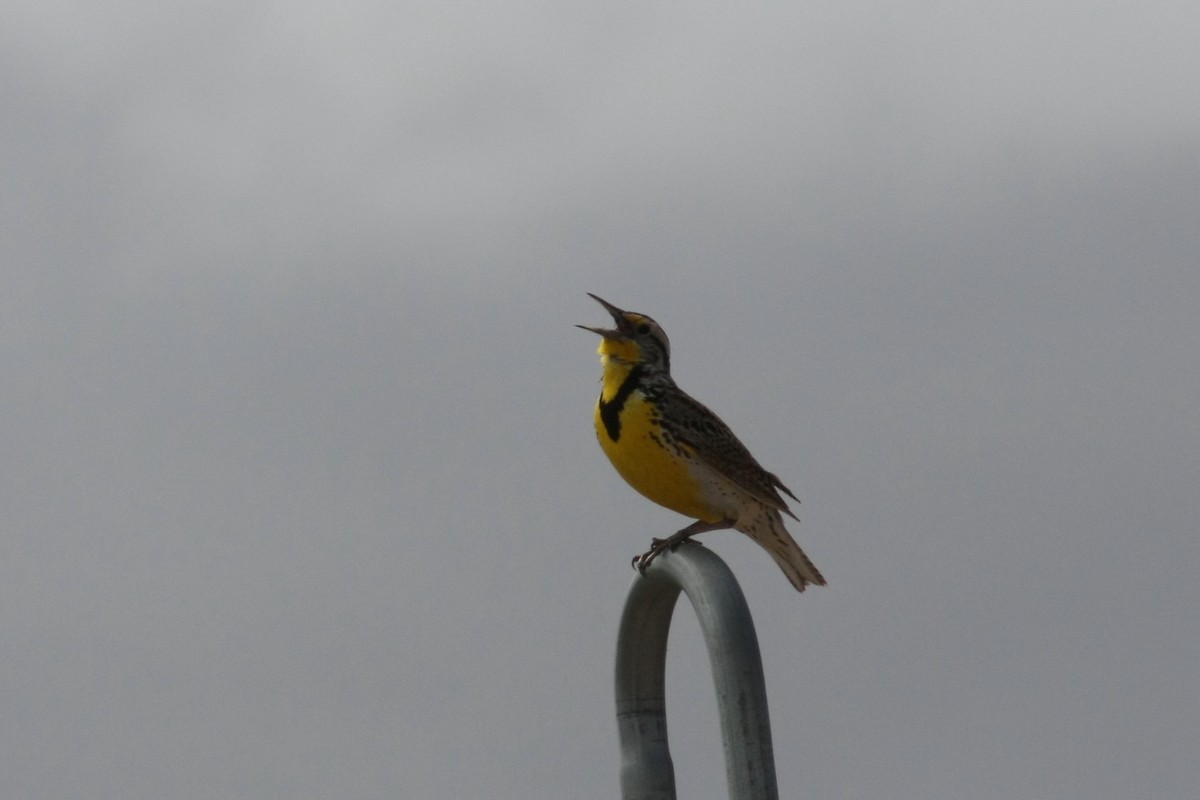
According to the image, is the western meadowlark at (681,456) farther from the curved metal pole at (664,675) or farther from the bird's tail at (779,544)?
the curved metal pole at (664,675)

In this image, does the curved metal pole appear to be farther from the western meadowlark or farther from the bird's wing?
the bird's wing

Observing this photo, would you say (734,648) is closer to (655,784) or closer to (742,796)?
(742,796)

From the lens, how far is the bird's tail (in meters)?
11.7

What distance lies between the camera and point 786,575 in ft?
38.5

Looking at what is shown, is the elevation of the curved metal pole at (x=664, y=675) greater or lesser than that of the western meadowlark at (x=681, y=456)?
lesser

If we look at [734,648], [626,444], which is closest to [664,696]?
[734,648]

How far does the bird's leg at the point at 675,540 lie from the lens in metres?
8.70

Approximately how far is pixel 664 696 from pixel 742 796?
1.74m

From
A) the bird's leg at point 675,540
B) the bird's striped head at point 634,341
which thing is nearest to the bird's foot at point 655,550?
the bird's leg at point 675,540

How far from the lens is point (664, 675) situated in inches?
334

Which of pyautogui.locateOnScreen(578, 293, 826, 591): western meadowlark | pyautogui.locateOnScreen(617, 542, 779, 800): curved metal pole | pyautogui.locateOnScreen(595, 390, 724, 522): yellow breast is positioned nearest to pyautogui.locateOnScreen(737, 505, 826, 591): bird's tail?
pyautogui.locateOnScreen(578, 293, 826, 591): western meadowlark

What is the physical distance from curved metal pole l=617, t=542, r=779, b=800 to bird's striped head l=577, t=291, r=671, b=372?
362 cm

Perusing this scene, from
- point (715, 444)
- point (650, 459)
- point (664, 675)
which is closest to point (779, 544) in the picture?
point (715, 444)

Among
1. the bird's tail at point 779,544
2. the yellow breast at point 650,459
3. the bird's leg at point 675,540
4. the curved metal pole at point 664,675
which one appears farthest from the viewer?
the bird's tail at point 779,544
